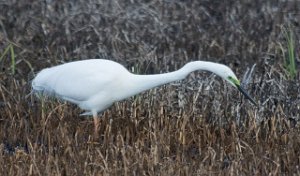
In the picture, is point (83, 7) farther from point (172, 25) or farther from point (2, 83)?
point (2, 83)

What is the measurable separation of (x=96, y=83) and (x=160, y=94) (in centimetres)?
71

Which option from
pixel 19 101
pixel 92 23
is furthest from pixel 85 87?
pixel 92 23

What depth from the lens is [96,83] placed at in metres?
6.72

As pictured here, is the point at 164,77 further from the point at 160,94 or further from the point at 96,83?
the point at 160,94

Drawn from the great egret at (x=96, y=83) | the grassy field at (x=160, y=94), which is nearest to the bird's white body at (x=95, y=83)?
the great egret at (x=96, y=83)

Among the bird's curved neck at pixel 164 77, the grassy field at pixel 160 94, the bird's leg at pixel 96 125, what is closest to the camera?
the grassy field at pixel 160 94

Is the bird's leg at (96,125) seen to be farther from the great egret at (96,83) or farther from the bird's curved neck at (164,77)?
the bird's curved neck at (164,77)

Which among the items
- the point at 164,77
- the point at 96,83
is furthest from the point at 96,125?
the point at 164,77

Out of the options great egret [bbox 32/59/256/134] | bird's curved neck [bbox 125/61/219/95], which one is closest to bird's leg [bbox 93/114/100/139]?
great egret [bbox 32/59/256/134]

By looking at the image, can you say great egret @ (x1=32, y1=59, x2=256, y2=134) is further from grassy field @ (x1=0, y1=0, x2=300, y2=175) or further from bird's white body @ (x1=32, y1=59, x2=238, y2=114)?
grassy field @ (x1=0, y1=0, x2=300, y2=175)

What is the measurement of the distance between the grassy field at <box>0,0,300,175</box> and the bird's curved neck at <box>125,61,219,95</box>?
0.70 feet

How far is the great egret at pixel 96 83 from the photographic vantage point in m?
6.65

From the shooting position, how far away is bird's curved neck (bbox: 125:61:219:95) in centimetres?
638

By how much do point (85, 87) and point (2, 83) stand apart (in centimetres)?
103
